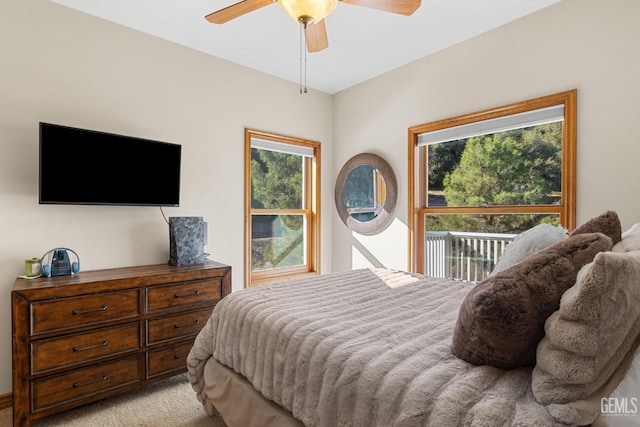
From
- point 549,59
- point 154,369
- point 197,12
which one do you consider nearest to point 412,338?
point 154,369

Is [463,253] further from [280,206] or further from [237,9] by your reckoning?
[237,9]

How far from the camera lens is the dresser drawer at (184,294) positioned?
2.33m

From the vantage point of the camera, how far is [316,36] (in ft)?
6.89

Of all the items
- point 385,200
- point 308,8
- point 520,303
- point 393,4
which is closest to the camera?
point 520,303

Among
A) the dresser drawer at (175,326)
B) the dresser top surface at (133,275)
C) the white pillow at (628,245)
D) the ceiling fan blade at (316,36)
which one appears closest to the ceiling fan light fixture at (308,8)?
the ceiling fan blade at (316,36)

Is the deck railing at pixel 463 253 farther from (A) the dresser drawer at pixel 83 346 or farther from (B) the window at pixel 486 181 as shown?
(A) the dresser drawer at pixel 83 346

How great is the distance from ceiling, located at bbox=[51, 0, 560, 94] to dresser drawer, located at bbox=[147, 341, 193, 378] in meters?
2.52

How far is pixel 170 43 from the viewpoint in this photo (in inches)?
114

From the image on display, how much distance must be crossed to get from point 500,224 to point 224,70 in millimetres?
2940

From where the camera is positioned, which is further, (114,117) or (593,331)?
(114,117)

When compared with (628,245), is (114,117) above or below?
above

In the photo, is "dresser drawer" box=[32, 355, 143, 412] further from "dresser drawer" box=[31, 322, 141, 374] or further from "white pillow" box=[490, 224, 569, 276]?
"white pillow" box=[490, 224, 569, 276]

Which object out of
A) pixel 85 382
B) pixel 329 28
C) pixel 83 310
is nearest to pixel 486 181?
pixel 329 28

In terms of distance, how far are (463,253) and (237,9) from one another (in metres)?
2.67
